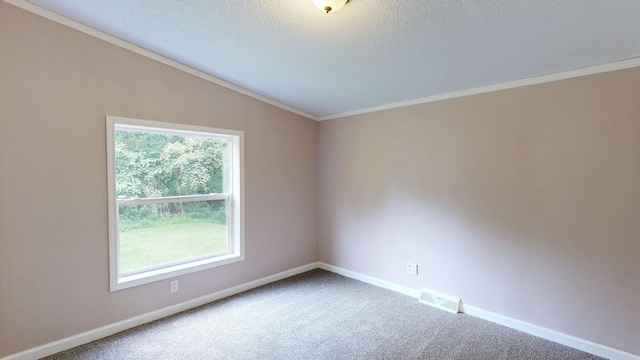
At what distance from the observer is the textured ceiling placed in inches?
70.8

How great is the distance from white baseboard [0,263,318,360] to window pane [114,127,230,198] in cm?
111

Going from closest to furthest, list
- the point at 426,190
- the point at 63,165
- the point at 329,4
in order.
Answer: the point at 329,4
the point at 63,165
the point at 426,190

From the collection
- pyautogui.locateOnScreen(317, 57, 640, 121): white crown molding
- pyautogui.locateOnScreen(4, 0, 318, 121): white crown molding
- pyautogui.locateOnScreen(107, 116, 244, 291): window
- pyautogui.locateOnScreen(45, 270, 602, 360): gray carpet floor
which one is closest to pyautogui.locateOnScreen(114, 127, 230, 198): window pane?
pyautogui.locateOnScreen(107, 116, 244, 291): window

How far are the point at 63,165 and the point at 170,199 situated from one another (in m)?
0.90

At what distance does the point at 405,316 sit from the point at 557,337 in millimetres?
1199

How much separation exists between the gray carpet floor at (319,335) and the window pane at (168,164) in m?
1.24

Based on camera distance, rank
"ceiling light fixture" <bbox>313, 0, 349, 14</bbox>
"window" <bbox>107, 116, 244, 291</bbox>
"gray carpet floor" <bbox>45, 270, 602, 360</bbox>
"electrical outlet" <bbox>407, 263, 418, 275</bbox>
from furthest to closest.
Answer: "electrical outlet" <bbox>407, 263, 418, 275</bbox>
"window" <bbox>107, 116, 244, 291</bbox>
"gray carpet floor" <bbox>45, 270, 602, 360</bbox>
"ceiling light fixture" <bbox>313, 0, 349, 14</bbox>

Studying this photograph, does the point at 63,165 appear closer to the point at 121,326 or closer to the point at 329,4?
the point at 121,326

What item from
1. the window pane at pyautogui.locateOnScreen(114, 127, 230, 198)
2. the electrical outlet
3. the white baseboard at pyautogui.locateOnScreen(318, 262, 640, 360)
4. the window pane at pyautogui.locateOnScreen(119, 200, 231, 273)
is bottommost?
the white baseboard at pyautogui.locateOnScreen(318, 262, 640, 360)

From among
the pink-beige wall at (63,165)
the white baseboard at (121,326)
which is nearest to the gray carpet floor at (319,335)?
the white baseboard at (121,326)

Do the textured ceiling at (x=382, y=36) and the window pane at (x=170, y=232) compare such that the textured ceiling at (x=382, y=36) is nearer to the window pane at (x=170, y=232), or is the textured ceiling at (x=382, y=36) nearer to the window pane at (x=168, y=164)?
the window pane at (x=168, y=164)

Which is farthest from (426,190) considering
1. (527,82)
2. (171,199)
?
(171,199)

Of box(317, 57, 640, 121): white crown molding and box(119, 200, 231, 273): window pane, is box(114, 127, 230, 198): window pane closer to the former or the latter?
box(119, 200, 231, 273): window pane

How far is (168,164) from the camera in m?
3.06
